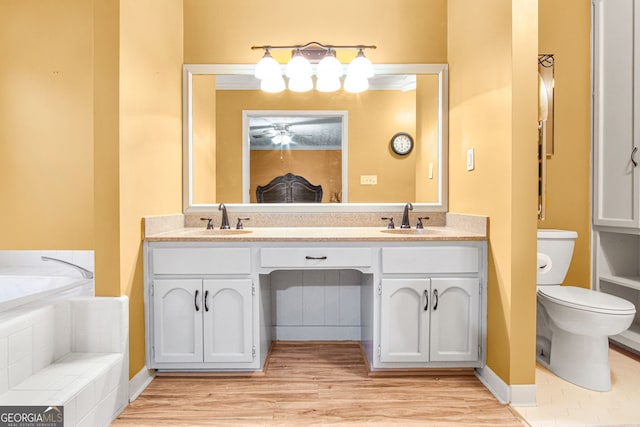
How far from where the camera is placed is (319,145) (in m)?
2.45

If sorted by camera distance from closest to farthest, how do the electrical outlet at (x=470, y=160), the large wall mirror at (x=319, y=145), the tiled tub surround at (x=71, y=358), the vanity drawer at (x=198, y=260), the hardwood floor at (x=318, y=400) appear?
the tiled tub surround at (x=71, y=358), the hardwood floor at (x=318, y=400), the vanity drawer at (x=198, y=260), the electrical outlet at (x=470, y=160), the large wall mirror at (x=319, y=145)

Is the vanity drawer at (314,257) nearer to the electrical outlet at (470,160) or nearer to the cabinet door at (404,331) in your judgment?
the cabinet door at (404,331)

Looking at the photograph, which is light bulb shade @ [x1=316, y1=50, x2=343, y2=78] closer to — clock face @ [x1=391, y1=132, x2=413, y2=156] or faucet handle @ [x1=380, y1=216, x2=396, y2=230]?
clock face @ [x1=391, y1=132, x2=413, y2=156]

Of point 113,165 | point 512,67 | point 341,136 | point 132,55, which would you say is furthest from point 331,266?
point 132,55

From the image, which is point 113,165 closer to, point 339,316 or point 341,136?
point 341,136

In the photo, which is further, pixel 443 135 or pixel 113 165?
pixel 443 135

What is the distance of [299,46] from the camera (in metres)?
2.40

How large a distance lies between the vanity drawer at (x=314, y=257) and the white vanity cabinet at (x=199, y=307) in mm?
125

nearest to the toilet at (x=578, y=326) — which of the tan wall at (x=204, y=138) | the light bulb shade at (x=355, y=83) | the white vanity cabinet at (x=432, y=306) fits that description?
the white vanity cabinet at (x=432, y=306)

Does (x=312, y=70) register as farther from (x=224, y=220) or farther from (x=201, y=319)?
(x=201, y=319)

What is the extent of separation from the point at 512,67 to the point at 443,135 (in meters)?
0.73

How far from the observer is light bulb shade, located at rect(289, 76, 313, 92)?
2.41m

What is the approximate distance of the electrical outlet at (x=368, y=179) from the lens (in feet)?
8.04

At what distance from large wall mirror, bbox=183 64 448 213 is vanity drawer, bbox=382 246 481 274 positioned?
0.57 meters
